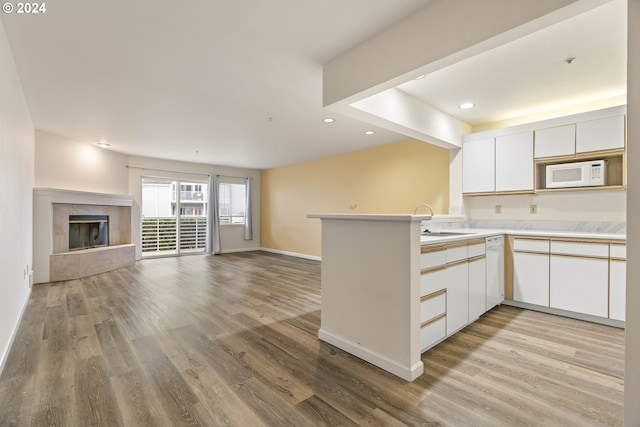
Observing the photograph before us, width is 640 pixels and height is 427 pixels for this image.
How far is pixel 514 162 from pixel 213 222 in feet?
22.3

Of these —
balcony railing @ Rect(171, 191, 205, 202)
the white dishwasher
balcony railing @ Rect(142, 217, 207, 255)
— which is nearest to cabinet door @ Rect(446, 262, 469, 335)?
the white dishwasher

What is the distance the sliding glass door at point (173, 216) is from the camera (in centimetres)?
696

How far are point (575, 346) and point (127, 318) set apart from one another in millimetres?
4203

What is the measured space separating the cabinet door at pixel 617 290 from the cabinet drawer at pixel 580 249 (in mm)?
119

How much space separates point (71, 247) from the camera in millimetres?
5184

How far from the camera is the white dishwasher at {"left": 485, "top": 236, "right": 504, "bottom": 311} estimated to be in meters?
3.05

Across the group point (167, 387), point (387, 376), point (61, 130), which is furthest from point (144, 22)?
point (61, 130)

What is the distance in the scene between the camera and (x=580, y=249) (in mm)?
2898

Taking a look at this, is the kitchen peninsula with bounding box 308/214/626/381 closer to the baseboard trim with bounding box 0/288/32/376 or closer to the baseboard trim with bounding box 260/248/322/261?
the baseboard trim with bounding box 0/288/32/376

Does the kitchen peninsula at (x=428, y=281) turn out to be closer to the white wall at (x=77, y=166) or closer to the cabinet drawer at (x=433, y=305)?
the cabinet drawer at (x=433, y=305)

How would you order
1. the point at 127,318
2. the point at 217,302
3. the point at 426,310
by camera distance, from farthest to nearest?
the point at 217,302
the point at 127,318
the point at 426,310

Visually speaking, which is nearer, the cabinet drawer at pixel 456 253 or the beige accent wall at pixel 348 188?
the cabinet drawer at pixel 456 253

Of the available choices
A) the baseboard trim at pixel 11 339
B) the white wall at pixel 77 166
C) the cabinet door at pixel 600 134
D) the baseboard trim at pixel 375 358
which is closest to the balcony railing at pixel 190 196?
the white wall at pixel 77 166

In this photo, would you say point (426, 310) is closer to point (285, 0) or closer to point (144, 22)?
point (285, 0)
